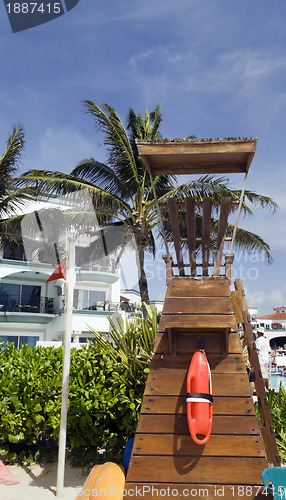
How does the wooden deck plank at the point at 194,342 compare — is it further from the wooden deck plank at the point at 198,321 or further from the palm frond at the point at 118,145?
the palm frond at the point at 118,145

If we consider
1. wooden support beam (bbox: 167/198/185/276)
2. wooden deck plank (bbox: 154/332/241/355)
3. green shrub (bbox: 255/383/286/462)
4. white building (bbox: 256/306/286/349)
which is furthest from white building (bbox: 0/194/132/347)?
white building (bbox: 256/306/286/349)

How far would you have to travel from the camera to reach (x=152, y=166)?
572cm

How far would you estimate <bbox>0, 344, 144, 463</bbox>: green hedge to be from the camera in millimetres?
6383

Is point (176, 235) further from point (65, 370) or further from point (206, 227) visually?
point (65, 370)

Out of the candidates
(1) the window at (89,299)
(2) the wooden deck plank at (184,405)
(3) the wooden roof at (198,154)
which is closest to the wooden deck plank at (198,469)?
(2) the wooden deck plank at (184,405)

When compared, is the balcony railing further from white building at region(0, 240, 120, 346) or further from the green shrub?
the green shrub

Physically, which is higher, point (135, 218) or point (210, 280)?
point (135, 218)

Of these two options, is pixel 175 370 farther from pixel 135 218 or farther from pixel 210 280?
pixel 135 218

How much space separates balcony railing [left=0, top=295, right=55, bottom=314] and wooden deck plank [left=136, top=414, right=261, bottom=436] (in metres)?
21.9

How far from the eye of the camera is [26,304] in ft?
84.5

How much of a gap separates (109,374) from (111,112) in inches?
479

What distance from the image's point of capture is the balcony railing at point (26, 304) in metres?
25.0

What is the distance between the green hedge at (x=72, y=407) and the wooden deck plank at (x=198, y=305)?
2.33m

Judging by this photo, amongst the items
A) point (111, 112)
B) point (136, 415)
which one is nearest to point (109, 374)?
point (136, 415)
